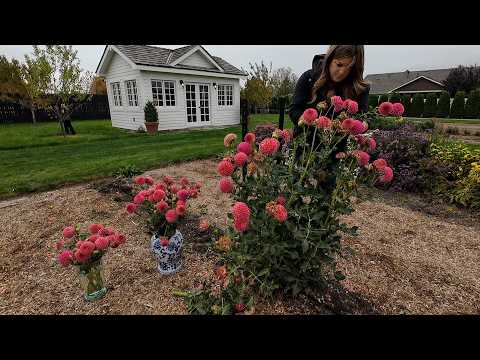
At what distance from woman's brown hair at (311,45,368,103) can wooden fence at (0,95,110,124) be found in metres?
23.0

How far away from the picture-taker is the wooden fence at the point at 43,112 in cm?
1836

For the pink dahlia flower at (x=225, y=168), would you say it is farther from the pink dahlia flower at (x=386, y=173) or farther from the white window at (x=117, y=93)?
the white window at (x=117, y=93)

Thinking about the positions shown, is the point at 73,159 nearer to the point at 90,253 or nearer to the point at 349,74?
the point at 90,253

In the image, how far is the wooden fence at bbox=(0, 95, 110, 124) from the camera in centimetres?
1836

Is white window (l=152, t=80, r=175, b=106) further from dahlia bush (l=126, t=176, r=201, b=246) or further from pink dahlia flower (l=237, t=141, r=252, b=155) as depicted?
pink dahlia flower (l=237, t=141, r=252, b=155)

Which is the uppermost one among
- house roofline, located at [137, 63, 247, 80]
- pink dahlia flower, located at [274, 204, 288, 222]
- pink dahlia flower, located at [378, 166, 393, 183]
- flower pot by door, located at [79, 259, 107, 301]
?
house roofline, located at [137, 63, 247, 80]

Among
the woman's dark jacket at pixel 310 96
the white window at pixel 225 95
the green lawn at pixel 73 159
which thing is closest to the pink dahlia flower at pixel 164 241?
the woman's dark jacket at pixel 310 96

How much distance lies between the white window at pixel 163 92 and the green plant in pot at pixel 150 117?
732mm

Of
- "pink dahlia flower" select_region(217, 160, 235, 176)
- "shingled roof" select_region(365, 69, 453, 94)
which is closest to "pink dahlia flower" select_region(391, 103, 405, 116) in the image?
"pink dahlia flower" select_region(217, 160, 235, 176)

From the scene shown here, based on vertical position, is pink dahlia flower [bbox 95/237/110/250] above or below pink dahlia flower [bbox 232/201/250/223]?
below

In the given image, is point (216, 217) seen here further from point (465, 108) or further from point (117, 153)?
point (465, 108)

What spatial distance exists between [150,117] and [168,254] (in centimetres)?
1049
